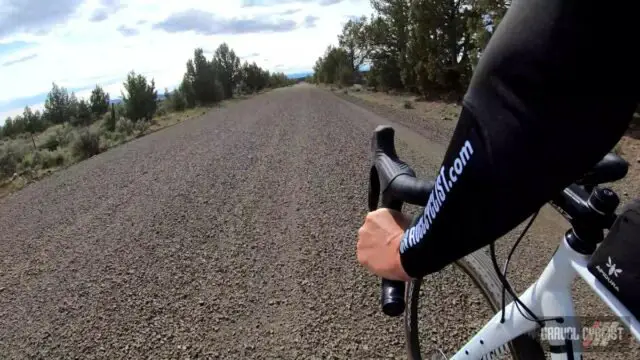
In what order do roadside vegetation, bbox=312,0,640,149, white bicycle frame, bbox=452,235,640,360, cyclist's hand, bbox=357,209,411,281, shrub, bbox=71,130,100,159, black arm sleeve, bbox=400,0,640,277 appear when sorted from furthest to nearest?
roadside vegetation, bbox=312,0,640,149 < shrub, bbox=71,130,100,159 < cyclist's hand, bbox=357,209,411,281 < white bicycle frame, bbox=452,235,640,360 < black arm sleeve, bbox=400,0,640,277

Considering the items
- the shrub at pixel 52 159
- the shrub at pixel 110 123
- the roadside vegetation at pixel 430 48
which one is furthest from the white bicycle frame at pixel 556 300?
the shrub at pixel 110 123

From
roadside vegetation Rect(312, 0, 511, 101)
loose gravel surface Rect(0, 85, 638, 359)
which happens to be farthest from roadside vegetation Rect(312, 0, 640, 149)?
loose gravel surface Rect(0, 85, 638, 359)

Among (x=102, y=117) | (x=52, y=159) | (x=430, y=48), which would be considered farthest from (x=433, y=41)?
(x=102, y=117)

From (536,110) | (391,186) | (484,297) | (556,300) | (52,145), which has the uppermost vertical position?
(536,110)

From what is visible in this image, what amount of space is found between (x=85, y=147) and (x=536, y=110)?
16334 millimetres

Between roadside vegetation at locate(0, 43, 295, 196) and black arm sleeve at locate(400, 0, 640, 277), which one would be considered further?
roadside vegetation at locate(0, 43, 295, 196)

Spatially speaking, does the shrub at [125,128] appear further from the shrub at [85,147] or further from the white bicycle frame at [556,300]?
the white bicycle frame at [556,300]

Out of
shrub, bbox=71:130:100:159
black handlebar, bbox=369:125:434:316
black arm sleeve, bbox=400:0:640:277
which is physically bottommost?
shrub, bbox=71:130:100:159

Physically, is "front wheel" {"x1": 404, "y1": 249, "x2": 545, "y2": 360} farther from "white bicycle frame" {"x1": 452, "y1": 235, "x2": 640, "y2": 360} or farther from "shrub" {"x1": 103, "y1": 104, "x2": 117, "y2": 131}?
"shrub" {"x1": 103, "y1": 104, "x2": 117, "y2": 131}

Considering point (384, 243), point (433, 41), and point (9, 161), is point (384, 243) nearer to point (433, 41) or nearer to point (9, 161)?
point (9, 161)

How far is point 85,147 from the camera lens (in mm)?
14828

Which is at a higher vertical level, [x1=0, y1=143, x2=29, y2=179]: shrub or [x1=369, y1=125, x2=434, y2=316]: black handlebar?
[x1=369, y1=125, x2=434, y2=316]: black handlebar

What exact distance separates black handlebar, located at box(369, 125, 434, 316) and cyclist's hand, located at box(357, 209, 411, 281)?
8 cm

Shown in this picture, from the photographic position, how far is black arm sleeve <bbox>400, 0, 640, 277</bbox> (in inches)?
29.0
